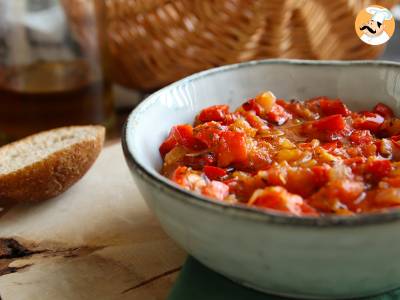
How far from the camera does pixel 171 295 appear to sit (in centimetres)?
191

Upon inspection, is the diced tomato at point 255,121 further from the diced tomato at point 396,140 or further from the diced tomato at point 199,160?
the diced tomato at point 396,140

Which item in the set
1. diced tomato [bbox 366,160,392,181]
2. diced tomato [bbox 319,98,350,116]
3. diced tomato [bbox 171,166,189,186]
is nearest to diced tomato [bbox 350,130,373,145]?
diced tomato [bbox 319,98,350,116]

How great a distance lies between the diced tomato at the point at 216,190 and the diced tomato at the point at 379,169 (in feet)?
1.40

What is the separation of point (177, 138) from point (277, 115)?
1.34 ft

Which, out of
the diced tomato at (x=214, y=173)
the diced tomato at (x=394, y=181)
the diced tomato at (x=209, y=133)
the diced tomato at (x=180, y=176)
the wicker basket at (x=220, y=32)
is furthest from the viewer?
the wicker basket at (x=220, y=32)

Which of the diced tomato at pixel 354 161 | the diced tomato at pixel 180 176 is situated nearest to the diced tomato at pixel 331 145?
the diced tomato at pixel 354 161

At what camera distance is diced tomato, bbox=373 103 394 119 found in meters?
2.47

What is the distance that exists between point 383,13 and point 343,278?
1.24 m

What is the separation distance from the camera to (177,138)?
2260 millimetres

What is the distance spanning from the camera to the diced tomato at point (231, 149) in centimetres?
203

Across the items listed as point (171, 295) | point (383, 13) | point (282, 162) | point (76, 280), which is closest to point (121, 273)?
point (76, 280)

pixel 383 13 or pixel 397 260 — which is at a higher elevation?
pixel 383 13

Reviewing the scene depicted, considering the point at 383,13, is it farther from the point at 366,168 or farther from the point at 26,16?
the point at 26,16

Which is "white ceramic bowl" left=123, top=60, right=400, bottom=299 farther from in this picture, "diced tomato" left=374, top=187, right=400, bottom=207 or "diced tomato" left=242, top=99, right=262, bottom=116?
"diced tomato" left=242, top=99, right=262, bottom=116
